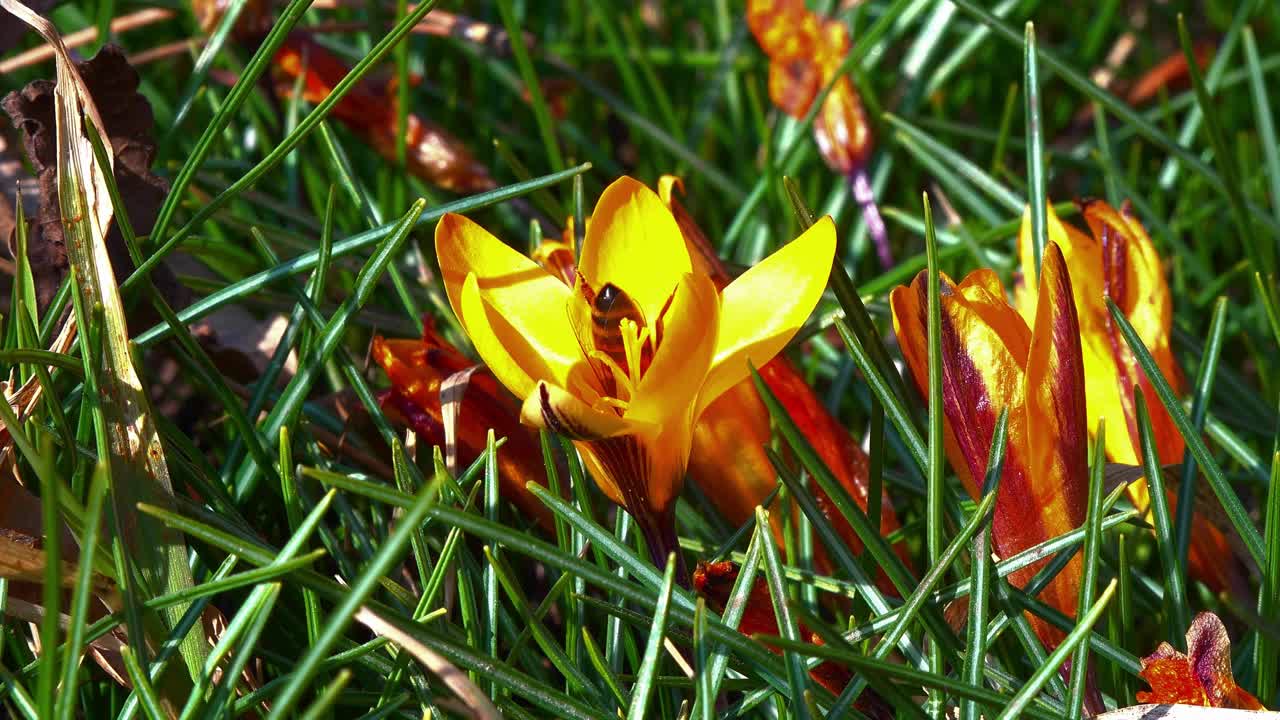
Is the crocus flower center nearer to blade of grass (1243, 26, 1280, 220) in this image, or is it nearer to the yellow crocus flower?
the yellow crocus flower

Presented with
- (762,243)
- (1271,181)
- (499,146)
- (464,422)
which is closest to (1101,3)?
(1271,181)

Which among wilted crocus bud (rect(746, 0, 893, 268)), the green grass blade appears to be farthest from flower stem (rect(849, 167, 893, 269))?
the green grass blade

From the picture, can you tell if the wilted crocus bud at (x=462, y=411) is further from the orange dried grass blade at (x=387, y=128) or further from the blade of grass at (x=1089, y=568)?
the orange dried grass blade at (x=387, y=128)

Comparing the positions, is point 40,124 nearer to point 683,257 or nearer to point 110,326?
point 110,326

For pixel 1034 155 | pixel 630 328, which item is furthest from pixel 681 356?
pixel 1034 155

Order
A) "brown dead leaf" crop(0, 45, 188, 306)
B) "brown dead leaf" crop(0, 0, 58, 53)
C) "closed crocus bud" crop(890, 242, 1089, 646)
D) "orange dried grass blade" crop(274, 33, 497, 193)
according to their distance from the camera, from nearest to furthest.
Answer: "closed crocus bud" crop(890, 242, 1089, 646) → "brown dead leaf" crop(0, 45, 188, 306) → "brown dead leaf" crop(0, 0, 58, 53) → "orange dried grass blade" crop(274, 33, 497, 193)

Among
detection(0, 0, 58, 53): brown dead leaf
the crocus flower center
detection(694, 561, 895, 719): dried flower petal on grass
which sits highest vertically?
detection(0, 0, 58, 53): brown dead leaf

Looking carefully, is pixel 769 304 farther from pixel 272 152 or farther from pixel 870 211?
pixel 870 211

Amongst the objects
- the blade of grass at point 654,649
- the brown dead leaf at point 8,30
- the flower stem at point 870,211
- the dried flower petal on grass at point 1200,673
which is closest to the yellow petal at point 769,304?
the blade of grass at point 654,649
